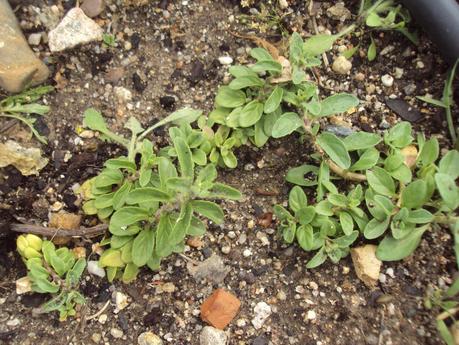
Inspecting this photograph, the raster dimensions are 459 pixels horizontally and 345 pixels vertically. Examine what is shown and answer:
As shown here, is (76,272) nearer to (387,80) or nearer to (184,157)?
(184,157)

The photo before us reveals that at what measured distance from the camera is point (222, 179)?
2.30 metres

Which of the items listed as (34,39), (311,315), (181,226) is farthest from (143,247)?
(34,39)

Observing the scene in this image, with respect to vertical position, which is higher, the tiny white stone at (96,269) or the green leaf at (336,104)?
the green leaf at (336,104)

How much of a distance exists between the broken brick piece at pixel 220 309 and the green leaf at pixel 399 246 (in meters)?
0.58

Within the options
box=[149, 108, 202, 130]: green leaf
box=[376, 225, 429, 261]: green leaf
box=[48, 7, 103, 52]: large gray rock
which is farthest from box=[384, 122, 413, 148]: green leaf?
box=[48, 7, 103, 52]: large gray rock

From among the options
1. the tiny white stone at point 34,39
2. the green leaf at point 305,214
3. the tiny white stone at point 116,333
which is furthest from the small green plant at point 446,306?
the tiny white stone at point 34,39

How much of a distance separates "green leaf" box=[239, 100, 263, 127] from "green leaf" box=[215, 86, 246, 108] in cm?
6

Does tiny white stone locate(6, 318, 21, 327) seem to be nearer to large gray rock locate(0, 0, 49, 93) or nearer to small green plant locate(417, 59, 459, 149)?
large gray rock locate(0, 0, 49, 93)

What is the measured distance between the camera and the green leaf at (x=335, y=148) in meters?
2.08

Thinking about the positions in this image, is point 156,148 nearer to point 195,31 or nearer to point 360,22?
point 195,31

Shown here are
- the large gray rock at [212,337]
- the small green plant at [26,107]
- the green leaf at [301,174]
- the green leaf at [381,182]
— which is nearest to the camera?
the large gray rock at [212,337]

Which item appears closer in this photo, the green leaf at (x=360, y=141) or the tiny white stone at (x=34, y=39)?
the green leaf at (x=360, y=141)

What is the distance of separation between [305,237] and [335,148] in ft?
1.21

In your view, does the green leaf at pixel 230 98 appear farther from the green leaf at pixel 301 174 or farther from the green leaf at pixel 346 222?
the green leaf at pixel 346 222
